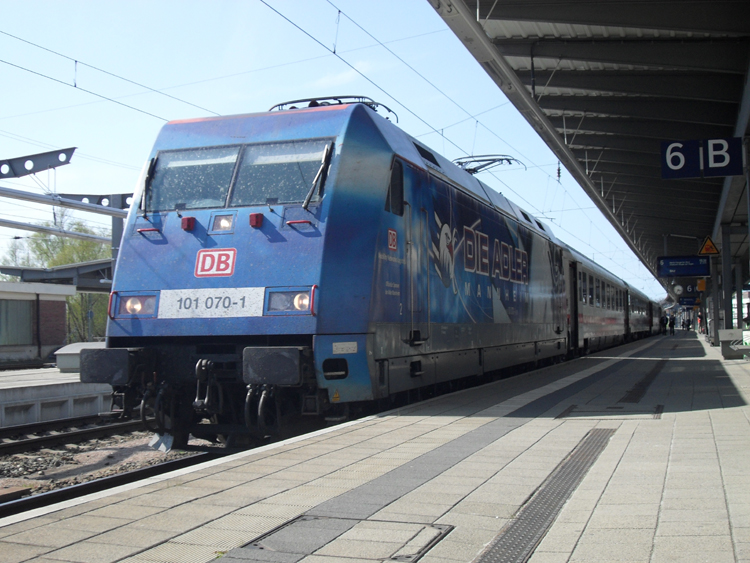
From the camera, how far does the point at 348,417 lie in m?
8.08

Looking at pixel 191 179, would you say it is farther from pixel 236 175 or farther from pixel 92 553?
pixel 92 553

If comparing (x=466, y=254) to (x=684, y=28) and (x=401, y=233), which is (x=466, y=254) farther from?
(x=684, y=28)

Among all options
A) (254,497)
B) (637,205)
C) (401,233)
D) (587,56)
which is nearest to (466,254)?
(401,233)

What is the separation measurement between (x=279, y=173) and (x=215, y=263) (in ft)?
3.83

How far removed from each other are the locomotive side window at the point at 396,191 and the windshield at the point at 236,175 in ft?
2.75

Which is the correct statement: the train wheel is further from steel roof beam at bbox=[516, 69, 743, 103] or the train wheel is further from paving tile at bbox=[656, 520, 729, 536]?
steel roof beam at bbox=[516, 69, 743, 103]

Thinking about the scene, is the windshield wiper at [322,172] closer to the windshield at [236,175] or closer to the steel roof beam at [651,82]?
A: the windshield at [236,175]

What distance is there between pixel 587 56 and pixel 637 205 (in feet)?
55.5

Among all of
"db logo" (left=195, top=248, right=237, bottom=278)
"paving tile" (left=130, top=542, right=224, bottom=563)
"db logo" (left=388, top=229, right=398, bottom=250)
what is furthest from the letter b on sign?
"paving tile" (left=130, top=542, right=224, bottom=563)

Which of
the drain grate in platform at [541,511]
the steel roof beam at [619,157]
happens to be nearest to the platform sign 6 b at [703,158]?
the steel roof beam at [619,157]

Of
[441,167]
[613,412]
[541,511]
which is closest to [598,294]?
[441,167]

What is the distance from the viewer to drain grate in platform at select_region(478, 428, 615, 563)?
358cm

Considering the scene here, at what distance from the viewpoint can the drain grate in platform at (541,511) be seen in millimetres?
3585

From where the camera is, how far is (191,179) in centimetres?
825
